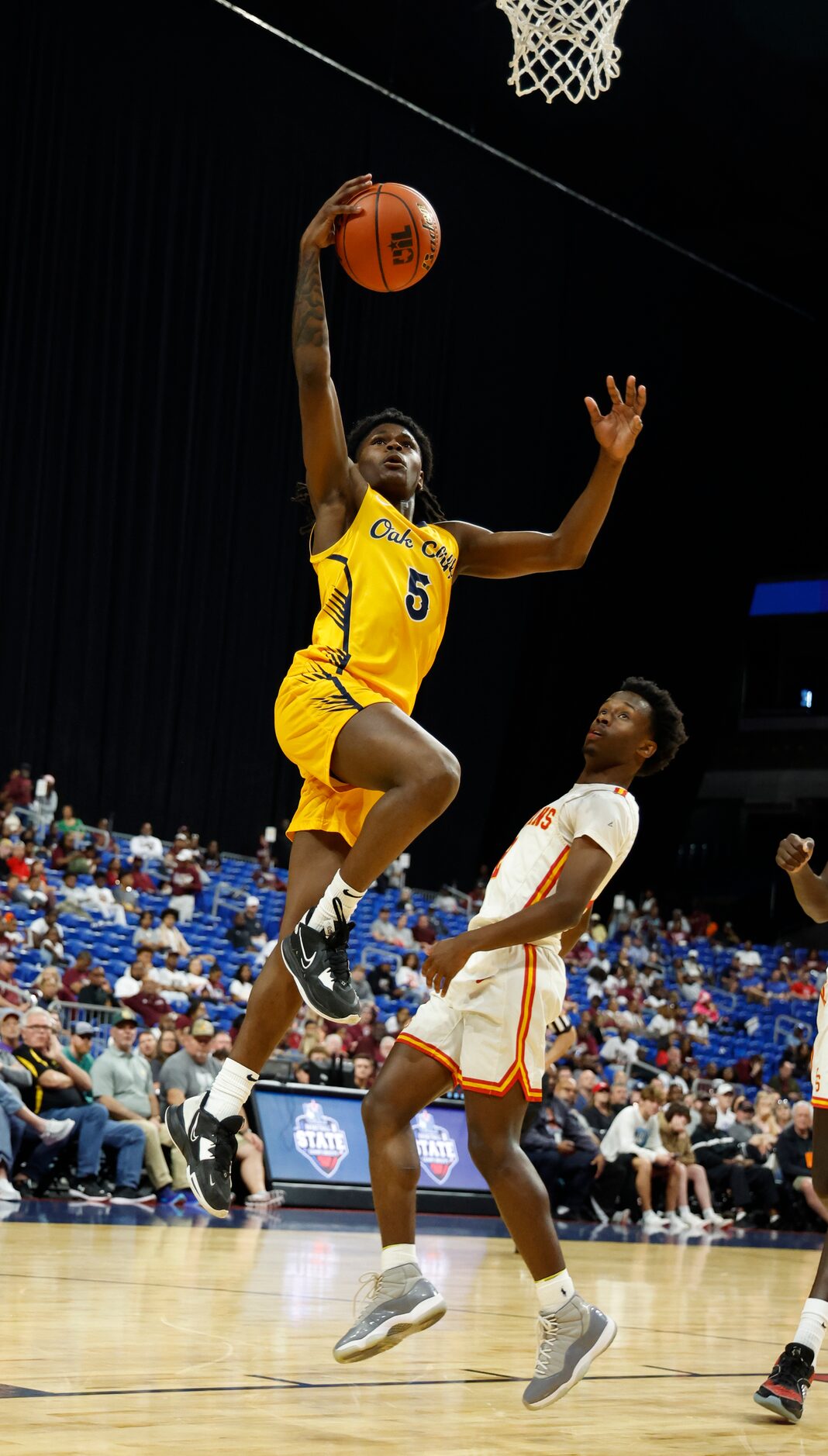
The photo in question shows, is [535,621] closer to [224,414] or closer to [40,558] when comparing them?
[224,414]

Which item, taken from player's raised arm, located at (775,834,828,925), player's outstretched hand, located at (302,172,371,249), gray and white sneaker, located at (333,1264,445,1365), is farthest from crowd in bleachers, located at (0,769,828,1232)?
player's outstretched hand, located at (302,172,371,249)

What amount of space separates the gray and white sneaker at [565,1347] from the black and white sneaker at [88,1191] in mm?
6783

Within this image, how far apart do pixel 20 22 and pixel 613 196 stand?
8816 mm

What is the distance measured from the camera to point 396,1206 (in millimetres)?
4020

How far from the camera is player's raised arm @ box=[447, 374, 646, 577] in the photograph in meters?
4.66

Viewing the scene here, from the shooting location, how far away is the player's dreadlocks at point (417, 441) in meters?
4.57

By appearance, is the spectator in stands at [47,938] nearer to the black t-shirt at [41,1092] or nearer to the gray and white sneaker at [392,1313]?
the black t-shirt at [41,1092]

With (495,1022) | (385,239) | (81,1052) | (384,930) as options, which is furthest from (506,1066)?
(384,930)

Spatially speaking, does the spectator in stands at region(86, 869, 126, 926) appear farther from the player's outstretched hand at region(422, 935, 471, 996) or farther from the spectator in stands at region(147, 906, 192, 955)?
the player's outstretched hand at region(422, 935, 471, 996)

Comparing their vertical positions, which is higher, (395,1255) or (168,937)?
(395,1255)

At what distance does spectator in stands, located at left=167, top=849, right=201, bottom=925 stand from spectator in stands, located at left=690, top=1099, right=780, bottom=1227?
5964mm

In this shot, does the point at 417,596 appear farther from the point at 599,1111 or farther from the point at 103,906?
the point at 103,906

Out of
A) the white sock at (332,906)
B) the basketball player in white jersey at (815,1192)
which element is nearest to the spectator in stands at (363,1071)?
the basketball player in white jersey at (815,1192)

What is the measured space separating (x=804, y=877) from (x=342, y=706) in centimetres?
156
